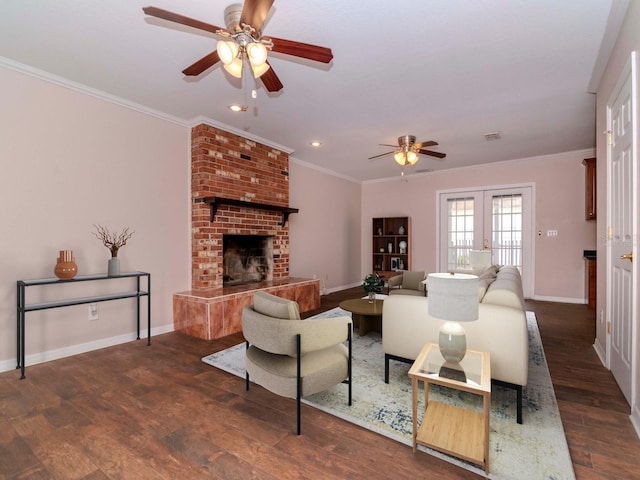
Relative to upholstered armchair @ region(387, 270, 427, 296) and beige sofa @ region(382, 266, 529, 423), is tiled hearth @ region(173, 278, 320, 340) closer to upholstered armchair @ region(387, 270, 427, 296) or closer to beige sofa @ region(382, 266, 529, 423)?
upholstered armchair @ region(387, 270, 427, 296)

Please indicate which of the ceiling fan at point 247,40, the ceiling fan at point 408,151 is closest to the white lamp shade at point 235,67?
the ceiling fan at point 247,40

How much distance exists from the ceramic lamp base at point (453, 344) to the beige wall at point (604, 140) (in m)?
1.07

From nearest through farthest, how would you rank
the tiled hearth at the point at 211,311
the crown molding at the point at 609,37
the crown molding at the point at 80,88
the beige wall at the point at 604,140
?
the beige wall at the point at 604,140 < the crown molding at the point at 609,37 < the crown molding at the point at 80,88 < the tiled hearth at the point at 211,311

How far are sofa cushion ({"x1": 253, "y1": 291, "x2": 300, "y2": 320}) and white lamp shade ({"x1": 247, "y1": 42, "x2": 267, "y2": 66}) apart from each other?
147 cm

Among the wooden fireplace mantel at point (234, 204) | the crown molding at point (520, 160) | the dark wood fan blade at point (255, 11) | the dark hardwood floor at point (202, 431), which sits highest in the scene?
the crown molding at point (520, 160)

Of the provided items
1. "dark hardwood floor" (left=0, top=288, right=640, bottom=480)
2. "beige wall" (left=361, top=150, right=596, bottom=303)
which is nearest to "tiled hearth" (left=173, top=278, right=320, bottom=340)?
"dark hardwood floor" (left=0, top=288, right=640, bottom=480)

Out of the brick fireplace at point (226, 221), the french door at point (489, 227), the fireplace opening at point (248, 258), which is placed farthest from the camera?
the french door at point (489, 227)

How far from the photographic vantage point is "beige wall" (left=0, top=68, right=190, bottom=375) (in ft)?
8.71

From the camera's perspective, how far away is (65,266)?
2.72m

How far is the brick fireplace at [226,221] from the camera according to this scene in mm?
3646

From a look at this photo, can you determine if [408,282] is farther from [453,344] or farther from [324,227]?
[453,344]

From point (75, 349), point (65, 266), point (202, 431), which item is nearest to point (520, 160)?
point (202, 431)

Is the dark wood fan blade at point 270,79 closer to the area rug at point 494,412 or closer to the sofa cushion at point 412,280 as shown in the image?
the area rug at point 494,412

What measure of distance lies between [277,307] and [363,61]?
2.10 meters
